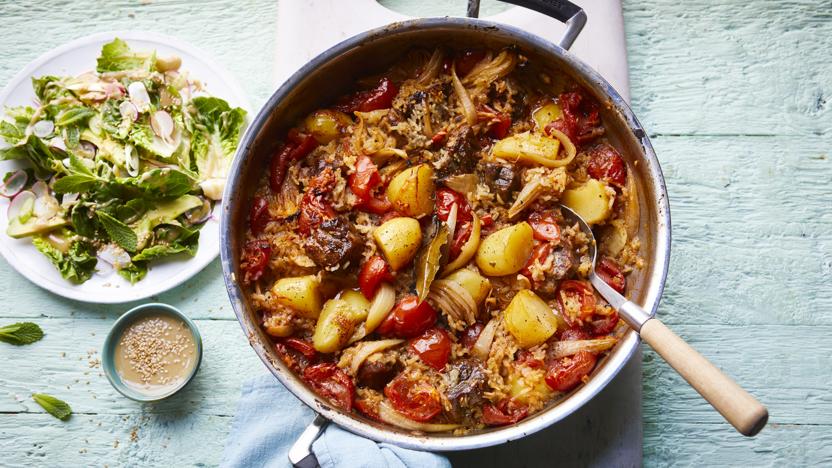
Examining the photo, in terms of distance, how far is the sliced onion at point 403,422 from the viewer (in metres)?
3.12

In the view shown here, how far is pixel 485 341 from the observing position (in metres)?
3.18

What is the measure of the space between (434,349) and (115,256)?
206cm

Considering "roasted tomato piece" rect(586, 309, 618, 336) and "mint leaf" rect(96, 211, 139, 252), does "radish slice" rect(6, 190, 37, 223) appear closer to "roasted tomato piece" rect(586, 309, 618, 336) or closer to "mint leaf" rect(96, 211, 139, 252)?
"mint leaf" rect(96, 211, 139, 252)

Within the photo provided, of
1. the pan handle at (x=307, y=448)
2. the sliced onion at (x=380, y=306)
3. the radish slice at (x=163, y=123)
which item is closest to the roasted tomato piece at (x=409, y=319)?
the sliced onion at (x=380, y=306)

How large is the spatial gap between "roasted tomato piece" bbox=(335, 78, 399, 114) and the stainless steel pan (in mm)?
151

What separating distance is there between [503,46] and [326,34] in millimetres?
1004

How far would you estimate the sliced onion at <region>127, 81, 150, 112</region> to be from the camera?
4.06 meters

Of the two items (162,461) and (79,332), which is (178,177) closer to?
(79,332)

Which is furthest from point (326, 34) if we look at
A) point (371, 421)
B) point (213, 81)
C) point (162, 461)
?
point (162, 461)

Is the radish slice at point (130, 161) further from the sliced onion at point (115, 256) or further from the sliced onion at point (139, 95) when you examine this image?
the sliced onion at point (115, 256)

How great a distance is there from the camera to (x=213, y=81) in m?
4.09

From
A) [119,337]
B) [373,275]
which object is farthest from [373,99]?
[119,337]

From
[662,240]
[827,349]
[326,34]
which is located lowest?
[827,349]

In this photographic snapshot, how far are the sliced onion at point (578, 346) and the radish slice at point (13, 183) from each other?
322 centimetres
